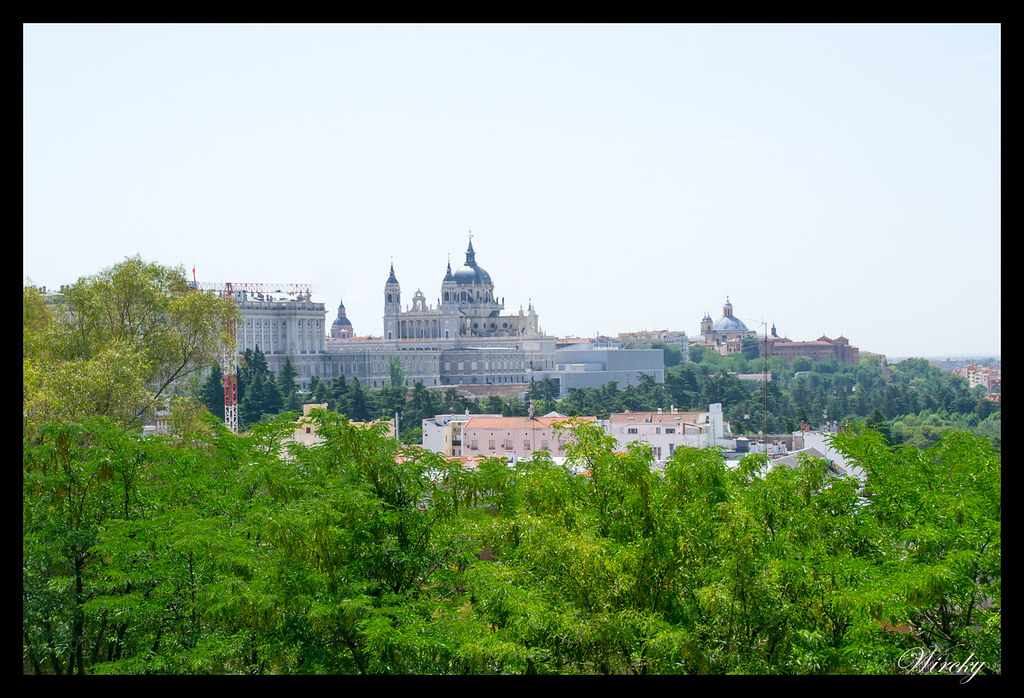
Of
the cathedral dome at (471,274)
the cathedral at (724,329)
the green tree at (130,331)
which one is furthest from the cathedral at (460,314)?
the green tree at (130,331)

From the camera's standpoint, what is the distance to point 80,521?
305 inches

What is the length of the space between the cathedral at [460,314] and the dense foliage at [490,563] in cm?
7078

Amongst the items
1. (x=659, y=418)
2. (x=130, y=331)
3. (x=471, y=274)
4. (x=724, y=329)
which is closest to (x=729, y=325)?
(x=724, y=329)

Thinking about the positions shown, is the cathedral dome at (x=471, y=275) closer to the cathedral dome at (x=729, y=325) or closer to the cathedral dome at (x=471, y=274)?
the cathedral dome at (x=471, y=274)

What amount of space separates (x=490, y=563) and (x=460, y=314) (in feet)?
244

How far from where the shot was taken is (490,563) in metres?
6.94

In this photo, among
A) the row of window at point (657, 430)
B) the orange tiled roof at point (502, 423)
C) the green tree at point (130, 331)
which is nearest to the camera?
the green tree at point (130, 331)

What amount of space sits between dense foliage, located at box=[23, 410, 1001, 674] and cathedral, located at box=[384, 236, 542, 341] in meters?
70.8

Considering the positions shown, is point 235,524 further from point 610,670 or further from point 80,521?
point 610,670

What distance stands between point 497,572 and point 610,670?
0.96 metres

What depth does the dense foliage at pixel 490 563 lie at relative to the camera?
252 inches

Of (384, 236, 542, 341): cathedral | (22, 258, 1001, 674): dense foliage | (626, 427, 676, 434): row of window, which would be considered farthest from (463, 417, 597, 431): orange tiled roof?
(384, 236, 542, 341): cathedral

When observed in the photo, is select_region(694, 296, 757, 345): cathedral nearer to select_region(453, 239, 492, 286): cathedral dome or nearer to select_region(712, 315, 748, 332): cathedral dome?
select_region(712, 315, 748, 332): cathedral dome
